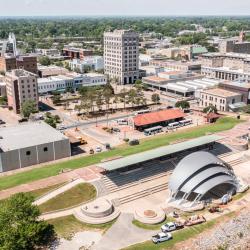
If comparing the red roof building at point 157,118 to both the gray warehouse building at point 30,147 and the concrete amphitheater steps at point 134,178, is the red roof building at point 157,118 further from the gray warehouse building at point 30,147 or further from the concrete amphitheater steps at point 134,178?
the concrete amphitheater steps at point 134,178

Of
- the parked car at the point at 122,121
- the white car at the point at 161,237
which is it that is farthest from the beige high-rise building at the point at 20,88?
the white car at the point at 161,237

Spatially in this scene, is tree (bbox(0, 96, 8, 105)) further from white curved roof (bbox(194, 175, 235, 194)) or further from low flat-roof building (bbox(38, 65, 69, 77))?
white curved roof (bbox(194, 175, 235, 194))

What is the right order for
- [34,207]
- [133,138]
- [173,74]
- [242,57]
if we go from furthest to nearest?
[242,57] → [173,74] → [133,138] → [34,207]

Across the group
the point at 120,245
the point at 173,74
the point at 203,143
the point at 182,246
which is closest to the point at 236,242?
the point at 182,246

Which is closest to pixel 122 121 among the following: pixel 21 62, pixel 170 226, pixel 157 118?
pixel 157 118

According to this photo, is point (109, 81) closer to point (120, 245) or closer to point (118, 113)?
point (118, 113)

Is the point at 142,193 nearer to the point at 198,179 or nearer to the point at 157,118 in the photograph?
→ the point at 198,179

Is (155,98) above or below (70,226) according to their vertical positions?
above
